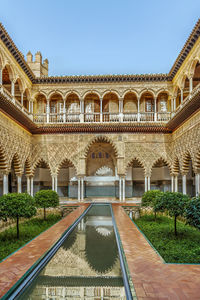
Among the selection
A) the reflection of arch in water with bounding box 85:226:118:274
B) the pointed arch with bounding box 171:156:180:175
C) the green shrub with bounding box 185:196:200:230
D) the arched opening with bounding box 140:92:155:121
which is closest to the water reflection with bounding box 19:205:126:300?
the reflection of arch in water with bounding box 85:226:118:274

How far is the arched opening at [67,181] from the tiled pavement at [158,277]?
1281 cm

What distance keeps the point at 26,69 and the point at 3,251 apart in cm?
1134

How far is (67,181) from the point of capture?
1786cm

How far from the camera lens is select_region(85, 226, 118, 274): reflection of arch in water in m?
4.02

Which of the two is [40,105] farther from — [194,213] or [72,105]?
[194,213]

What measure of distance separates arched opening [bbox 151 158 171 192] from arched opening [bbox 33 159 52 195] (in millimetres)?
8063

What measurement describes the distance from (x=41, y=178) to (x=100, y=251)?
43.0ft

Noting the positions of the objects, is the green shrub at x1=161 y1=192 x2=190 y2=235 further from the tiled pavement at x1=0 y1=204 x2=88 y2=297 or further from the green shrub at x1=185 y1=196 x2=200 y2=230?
the tiled pavement at x1=0 y1=204 x2=88 y2=297

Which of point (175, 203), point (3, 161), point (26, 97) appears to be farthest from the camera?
point (26, 97)

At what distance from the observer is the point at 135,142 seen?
48.9 ft

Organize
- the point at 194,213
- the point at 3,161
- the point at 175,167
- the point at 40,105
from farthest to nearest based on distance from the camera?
the point at 40,105 → the point at 175,167 → the point at 3,161 → the point at 194,213

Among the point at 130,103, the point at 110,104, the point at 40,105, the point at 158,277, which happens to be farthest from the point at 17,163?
the point at 158,277

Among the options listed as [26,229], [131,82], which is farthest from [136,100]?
[26,229]

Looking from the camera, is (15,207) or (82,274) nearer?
(82,274)
